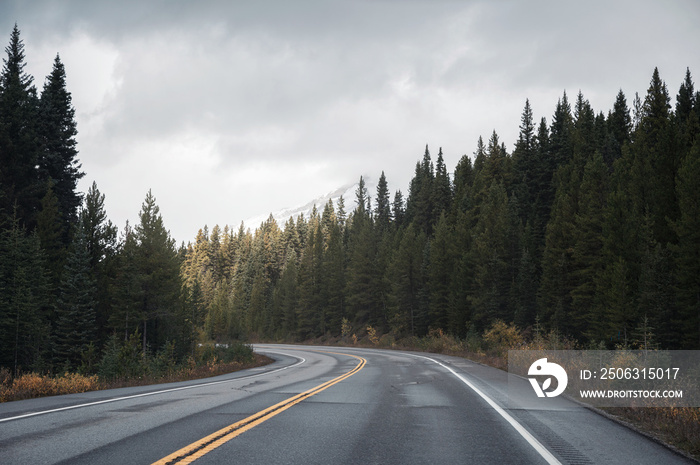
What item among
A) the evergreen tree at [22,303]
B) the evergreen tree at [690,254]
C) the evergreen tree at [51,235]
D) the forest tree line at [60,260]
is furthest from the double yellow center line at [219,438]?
the evergreen tree at [51,235]

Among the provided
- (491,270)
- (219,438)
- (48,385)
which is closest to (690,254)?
(491,270)

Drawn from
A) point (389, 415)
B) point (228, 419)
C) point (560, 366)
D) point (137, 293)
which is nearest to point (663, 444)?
point (389, 415)

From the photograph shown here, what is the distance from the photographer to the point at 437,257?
53250 millimetres

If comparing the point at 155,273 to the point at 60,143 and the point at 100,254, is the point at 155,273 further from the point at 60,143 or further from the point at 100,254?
the point at 60,143

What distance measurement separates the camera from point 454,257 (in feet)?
172

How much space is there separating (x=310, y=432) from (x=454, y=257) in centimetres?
4836

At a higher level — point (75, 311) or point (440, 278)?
point (440, 278)

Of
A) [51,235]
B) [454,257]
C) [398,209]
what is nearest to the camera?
[51,235]

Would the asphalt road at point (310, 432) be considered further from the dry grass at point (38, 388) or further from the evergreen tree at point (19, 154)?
the evergreen tree at point (19, 154)

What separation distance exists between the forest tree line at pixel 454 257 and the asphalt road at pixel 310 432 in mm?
7483

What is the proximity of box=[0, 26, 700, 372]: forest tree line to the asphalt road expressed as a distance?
24.6 feet

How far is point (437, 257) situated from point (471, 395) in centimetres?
4360

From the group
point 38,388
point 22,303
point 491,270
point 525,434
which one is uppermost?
point 491,270

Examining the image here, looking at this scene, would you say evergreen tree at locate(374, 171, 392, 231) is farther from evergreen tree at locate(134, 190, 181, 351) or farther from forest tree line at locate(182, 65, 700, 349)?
evergreen tree at locate(134, 190, 181, 351)
